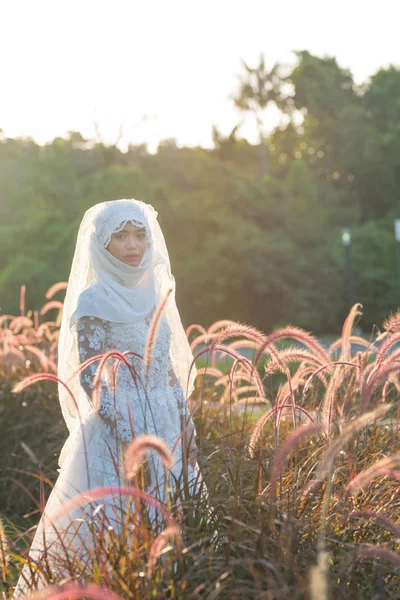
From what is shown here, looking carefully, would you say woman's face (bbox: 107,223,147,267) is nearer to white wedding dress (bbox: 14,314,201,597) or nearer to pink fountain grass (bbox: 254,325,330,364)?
white wedding dress (bbox: 14,314,201,597)

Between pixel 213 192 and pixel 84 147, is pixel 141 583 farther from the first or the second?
pixel 84 147

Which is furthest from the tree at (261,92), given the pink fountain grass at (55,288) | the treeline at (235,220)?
the pink fountain grass at (55,288)

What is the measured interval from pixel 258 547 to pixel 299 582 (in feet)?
0.60

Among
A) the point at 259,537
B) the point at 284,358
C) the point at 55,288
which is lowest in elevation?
the point at 259,537

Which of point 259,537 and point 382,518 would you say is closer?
point 382,518

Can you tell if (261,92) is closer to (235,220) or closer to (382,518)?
(235,220)

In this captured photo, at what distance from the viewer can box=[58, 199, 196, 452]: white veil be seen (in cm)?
378

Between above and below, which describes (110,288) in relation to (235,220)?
below

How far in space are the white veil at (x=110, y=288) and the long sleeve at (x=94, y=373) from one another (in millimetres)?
48

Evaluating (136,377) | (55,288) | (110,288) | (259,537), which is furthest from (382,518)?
(55,288)

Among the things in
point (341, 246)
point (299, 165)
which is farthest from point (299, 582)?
point (299, 165)

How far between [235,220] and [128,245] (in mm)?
19280

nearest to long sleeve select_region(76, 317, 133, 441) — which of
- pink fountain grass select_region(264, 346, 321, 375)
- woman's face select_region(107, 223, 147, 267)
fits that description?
woman's face select_region(107, 223, 147, 267)

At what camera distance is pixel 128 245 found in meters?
3.87
